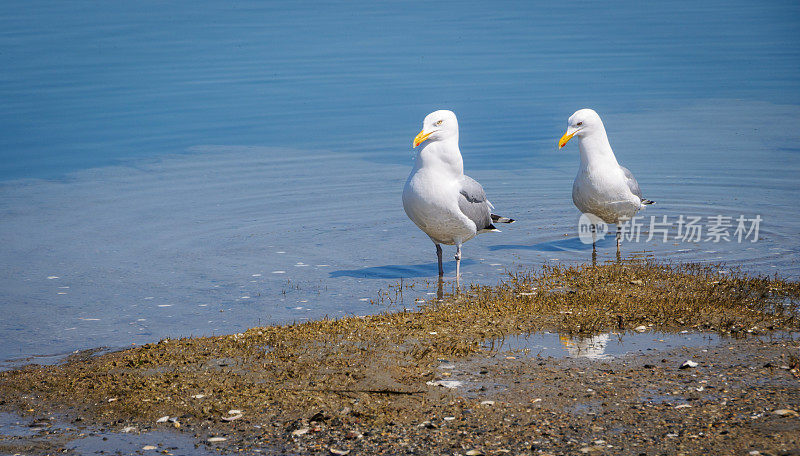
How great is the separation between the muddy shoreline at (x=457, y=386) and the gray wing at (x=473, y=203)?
1.96 m

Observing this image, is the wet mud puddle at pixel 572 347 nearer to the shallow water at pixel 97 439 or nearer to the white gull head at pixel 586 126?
the shallow water at pixel 97 439

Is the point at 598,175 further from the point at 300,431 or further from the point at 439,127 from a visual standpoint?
the point at 300,431

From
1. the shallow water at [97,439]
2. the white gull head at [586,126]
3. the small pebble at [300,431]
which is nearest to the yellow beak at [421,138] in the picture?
the white gull head at [586,126]

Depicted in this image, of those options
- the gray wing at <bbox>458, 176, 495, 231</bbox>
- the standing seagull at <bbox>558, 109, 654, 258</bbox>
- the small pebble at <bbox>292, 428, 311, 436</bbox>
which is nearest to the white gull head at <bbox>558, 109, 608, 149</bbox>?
the standing seagull at <bbox>558, 109, 654, 258</bbox>

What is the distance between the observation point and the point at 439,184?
1203 cm

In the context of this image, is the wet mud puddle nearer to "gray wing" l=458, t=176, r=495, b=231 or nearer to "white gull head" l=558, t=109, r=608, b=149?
"gray wing" l=458, t=176, r=495, b=231

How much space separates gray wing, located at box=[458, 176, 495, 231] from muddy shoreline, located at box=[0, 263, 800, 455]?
6.42ft

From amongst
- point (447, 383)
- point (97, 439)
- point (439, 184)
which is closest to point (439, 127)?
point (439, 184)

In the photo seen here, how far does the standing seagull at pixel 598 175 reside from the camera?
13484mm

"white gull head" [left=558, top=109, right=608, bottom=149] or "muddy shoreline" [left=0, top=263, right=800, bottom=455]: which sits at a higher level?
"white gull head" [left=558, top=109, right=608, bottom=149]

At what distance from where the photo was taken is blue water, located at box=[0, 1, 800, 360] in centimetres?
1266

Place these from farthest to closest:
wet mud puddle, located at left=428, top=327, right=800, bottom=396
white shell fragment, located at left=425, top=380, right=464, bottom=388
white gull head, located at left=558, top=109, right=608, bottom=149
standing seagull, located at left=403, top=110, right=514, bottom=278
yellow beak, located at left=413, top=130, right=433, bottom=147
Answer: white gull head, located at left=558, top=109, right=608, bottom=149 → standing seagull, located at left=403, top=110, right=514, bottom=278 → yellow beak, located at left=413, top=130, right=433, bottom=147 → wet mud puddle, located at left=428, top=327, right=800, bottom=396 → white shell fragment, located at left=425, top=380, right=464, bottom=388

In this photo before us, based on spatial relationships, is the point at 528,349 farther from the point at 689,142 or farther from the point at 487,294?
the point at 689,142

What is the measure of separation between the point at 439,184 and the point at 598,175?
2771mm
